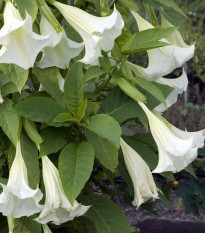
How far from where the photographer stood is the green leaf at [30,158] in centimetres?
108

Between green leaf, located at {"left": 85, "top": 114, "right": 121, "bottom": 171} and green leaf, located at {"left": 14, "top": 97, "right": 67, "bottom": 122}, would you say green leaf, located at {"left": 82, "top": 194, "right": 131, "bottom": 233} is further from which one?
green leaf, located at {"left": 14, "top": 97, "right": 67, "bottom": 122}

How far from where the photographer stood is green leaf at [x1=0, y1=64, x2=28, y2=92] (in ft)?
3.26

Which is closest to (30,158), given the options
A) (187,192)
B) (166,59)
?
(166,59)

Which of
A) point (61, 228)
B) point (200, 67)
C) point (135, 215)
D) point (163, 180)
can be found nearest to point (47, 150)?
point (61, 228)

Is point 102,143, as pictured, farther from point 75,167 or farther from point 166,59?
point 166,59

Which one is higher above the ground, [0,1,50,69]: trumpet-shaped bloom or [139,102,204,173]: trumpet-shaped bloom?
[0,1,50,69]: trumpet-shaped bloom

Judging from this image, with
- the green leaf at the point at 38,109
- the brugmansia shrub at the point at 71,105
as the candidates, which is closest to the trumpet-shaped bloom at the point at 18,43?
the brugmansia shrub at the point at 71,105

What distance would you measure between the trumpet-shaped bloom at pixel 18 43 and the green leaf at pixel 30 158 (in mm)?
226

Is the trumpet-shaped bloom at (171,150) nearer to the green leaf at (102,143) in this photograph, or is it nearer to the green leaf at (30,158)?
the green leaf at (102,143)

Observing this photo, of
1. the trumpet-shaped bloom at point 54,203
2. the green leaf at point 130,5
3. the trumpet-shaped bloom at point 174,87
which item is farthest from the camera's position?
the trumpet-shaped bloom at point 174,87

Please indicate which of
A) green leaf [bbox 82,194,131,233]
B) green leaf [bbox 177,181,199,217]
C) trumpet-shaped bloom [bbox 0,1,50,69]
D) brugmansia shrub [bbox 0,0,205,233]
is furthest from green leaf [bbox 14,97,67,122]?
green leaf [bbox 177,181,199,217]

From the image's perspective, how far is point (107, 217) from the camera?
4.27 feet

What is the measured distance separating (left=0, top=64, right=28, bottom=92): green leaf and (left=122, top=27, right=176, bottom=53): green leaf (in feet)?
0.81

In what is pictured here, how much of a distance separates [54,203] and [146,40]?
1.39 feet
